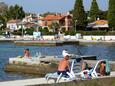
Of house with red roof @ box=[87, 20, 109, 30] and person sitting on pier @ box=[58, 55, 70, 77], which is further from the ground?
person sitting on pier @ box=[58, 55, 70, 77]

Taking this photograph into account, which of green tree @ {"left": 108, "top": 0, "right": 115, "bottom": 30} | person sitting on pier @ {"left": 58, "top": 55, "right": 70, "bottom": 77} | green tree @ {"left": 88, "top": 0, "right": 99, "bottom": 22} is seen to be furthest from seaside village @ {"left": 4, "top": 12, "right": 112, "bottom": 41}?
person sitting on pier @ {"left": 58, "top": 55, "right": 70, "bottom": 77}

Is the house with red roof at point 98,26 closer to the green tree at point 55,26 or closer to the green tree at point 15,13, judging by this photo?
the green tree at point 55,26

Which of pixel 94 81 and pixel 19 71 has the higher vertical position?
pixel 94 81

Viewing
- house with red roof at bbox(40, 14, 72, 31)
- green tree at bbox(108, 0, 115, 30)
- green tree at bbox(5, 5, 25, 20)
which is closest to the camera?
green tree at bbox(108, 0, 115, 30)

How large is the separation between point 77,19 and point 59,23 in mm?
31820

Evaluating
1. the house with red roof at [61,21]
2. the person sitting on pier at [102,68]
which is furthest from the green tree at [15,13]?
the person sitting on pier at [102,68]

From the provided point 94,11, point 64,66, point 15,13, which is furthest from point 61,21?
point 64,66

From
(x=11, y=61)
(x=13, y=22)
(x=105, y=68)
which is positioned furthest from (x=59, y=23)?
(x=105, y=68)

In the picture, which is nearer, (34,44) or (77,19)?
(34,44)

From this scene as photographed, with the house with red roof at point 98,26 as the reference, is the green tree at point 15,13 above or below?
above

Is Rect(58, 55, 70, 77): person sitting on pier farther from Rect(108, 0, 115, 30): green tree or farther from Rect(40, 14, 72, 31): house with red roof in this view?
Rect(40, 14, 72, 31): house with red roof

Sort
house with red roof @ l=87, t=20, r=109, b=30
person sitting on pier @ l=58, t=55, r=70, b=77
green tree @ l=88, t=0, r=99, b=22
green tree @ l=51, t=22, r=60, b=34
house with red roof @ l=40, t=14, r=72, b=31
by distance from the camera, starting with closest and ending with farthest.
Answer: person sitting on pier @ l=58, t=55, r=70, b=77 < house with red roof @ l=87, t=20, r=109, b=30 < green tree @ l=88, t=0, r=99, b=22 < green tree @ l=51, t=22, r=60, b=34 < house with red roof @ l=40, t=14, r=72, b=31

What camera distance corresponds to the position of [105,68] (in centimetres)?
2084

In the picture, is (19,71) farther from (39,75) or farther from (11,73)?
Result: (39,75)
